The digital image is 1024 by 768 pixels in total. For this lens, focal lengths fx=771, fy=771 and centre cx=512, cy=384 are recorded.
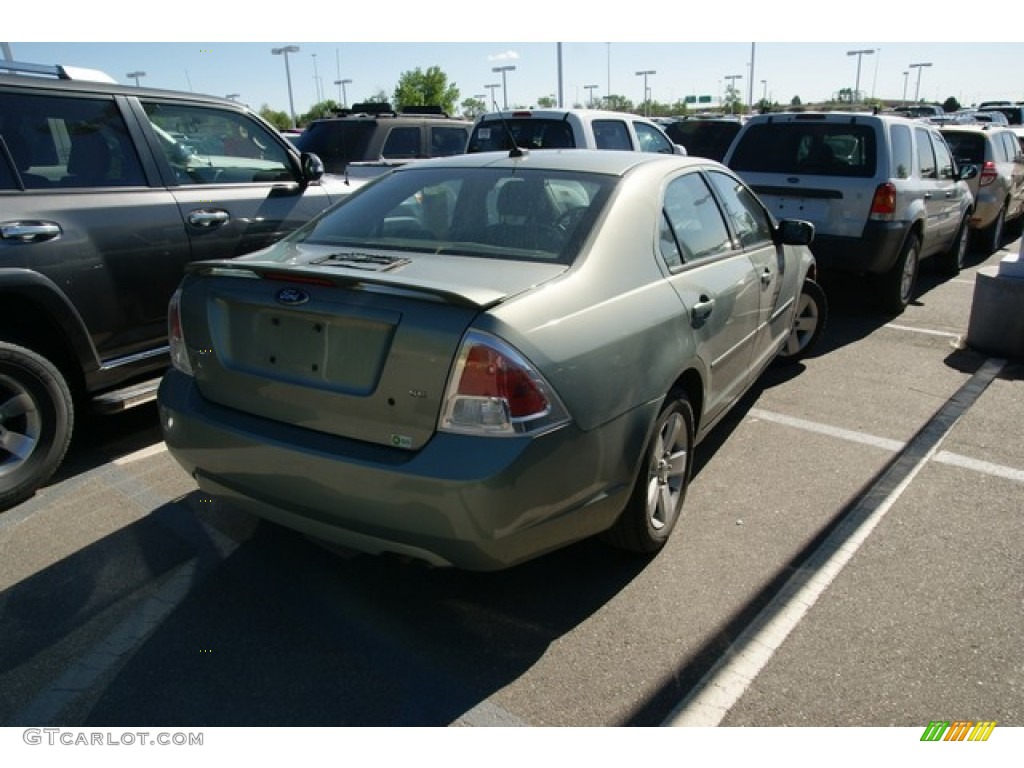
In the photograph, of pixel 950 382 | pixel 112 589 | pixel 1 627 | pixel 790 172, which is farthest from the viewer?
pixel 790 172

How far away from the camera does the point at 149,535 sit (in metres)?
3.49

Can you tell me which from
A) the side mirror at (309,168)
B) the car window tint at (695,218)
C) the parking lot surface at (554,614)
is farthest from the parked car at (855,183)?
the side mirror at (309,168)

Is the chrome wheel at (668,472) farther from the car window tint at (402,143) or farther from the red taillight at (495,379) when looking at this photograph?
the car window tint at (402,143)

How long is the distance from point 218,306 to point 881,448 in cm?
Result: 371

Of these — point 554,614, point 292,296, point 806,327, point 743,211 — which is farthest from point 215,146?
point 806,327

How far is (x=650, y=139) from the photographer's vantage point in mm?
9703

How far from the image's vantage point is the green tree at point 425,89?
42031mm

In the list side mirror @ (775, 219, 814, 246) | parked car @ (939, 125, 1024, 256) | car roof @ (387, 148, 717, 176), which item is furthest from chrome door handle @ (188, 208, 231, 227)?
Answer: parked car @ (939, 125, 1024, 256)

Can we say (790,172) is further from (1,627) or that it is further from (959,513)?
(1,627)

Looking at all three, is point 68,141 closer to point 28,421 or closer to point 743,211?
point 28,421

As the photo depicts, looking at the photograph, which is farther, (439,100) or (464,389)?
(439,100)

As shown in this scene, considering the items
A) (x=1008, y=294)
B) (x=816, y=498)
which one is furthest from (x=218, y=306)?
(x=1008, y=294)

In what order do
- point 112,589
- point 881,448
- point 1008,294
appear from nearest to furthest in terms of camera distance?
point 112,589 < point 881,448 < point 1008,294

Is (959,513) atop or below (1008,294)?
below
